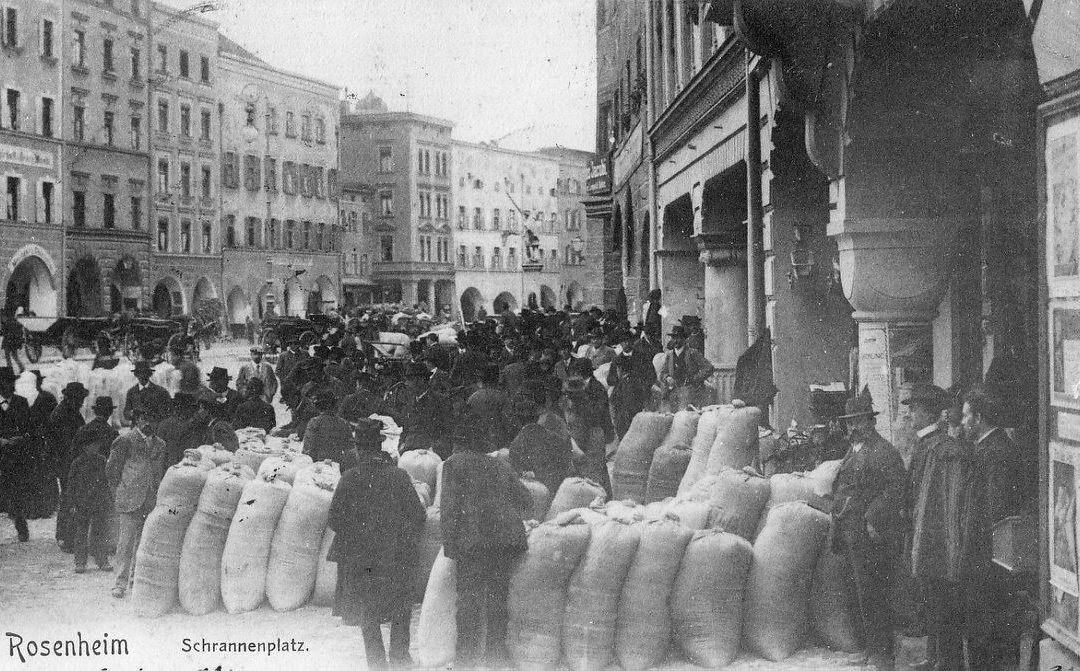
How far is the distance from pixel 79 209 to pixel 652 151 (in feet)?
67.8

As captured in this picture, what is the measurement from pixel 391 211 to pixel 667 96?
34.2m

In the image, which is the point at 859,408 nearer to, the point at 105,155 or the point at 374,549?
the point at 374,549

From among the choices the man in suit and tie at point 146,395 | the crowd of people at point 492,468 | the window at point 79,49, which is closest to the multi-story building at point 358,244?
the window at point 79,49

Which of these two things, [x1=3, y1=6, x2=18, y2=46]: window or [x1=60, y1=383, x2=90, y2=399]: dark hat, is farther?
[x1=3, y1=6, x2=18, y2=46]: window

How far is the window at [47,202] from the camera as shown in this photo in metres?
29.0

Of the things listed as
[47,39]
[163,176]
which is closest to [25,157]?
[47,39]

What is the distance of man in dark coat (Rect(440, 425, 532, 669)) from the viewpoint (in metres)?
5.80

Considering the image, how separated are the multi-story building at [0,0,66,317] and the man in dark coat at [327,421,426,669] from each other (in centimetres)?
2238

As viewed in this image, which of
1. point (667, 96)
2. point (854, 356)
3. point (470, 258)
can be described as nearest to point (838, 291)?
point (854, 356)

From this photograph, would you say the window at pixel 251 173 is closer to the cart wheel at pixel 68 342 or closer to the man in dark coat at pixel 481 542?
the cart wheel at pixel 68 342

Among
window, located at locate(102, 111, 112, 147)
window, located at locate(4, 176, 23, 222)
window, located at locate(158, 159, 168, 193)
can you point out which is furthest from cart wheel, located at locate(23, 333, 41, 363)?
window, located at locate(158, 159, 168, 193)

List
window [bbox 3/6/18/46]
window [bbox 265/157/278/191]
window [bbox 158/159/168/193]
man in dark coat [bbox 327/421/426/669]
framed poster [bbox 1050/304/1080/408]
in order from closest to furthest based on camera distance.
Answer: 1. framed poster [bbox 1050/304/1080/408]
2. man in dark coat [bbox 327/421/426/669]
3. window [bbox 3/6/18/46]
4. window [bbox 158/159/168/193]
5. window [bbox 265/157/278/191]

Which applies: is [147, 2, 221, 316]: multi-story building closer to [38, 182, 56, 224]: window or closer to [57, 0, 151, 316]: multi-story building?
[57, 0, 151, 316]: multi-story building

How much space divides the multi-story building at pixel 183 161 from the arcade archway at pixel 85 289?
1899 mm
